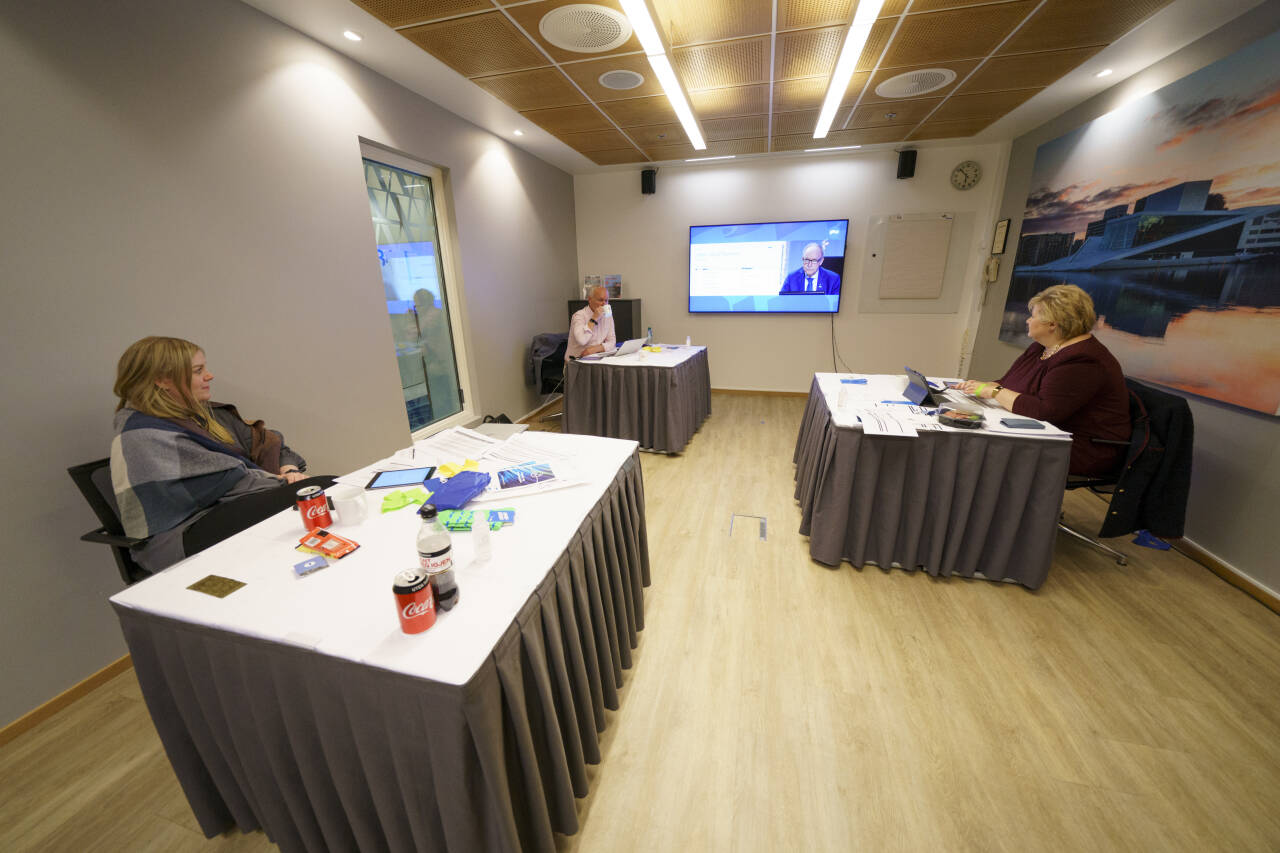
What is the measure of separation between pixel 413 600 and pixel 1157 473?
125 inches

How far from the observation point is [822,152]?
498cm

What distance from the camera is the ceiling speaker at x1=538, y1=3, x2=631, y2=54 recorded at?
2.32 meters

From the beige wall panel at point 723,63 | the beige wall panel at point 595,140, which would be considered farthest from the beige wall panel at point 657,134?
the beige wall panel at point 723,63

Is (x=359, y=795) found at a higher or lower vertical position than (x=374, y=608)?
lower

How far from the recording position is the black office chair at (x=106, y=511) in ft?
4.76

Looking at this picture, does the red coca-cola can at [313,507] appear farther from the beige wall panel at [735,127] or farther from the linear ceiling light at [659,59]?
the beige wall panel at [735,127]

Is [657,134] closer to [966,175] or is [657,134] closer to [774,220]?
[774,220]

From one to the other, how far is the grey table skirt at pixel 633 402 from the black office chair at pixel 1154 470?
2442 millimetres

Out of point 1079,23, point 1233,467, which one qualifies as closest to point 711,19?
point 1079,23

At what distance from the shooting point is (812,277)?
5.36 m

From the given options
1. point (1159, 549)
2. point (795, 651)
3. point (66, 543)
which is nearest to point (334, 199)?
point (66, 543)

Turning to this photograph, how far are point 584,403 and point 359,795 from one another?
3185 mm

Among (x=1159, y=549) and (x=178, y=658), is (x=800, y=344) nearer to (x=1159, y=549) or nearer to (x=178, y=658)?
(x=1159, y=549)

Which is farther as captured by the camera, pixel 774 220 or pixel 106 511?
pixel 774 220
